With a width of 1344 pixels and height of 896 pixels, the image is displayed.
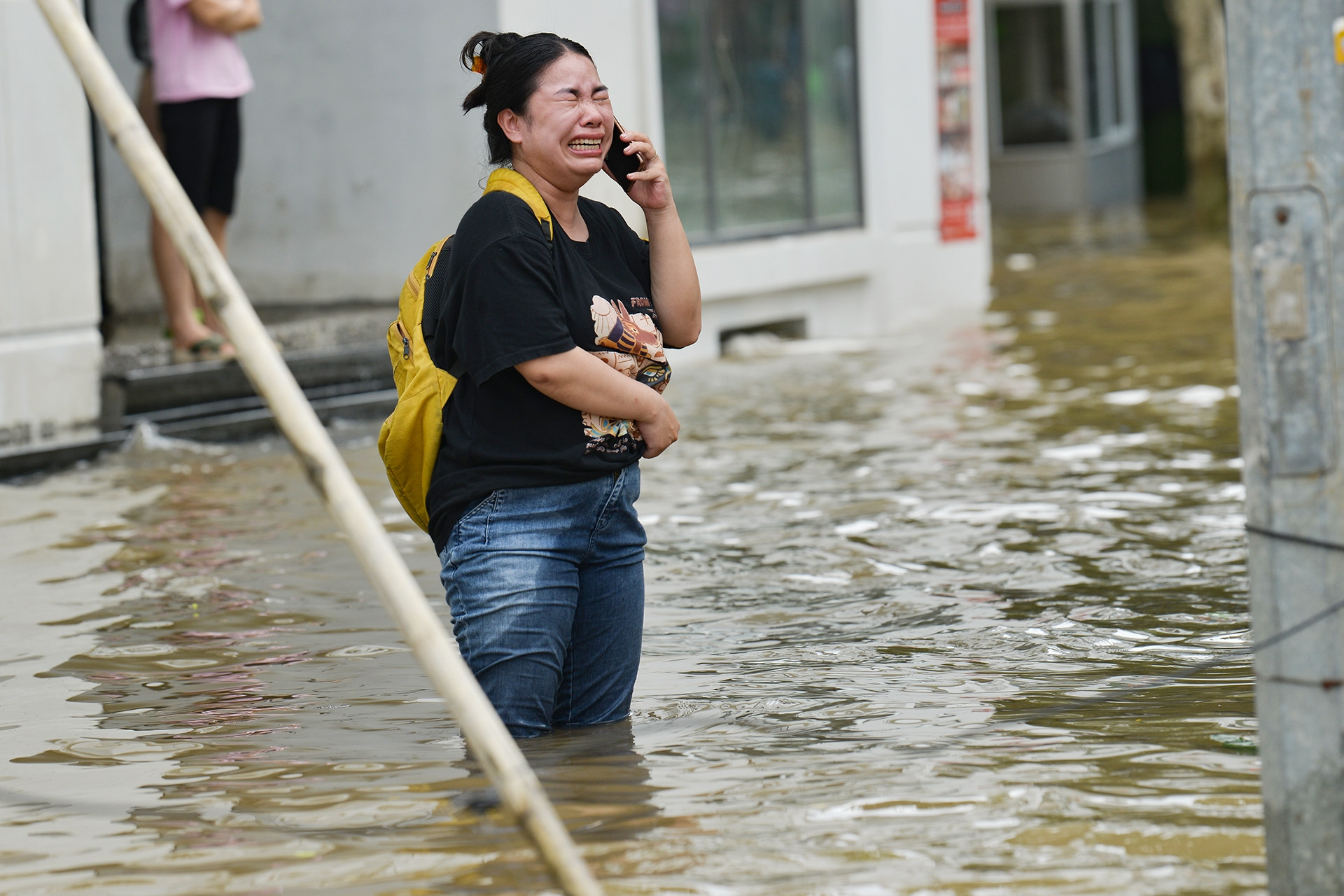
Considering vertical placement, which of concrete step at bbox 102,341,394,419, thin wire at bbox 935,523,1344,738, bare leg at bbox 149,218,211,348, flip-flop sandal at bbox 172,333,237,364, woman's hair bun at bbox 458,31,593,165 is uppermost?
woman's hair bun at bbox 458,31,593,165

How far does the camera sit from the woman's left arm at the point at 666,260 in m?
3.90

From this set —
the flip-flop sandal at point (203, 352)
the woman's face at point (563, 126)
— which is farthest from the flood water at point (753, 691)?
the woman's face at point (563, 126)

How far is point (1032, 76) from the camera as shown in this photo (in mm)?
27641

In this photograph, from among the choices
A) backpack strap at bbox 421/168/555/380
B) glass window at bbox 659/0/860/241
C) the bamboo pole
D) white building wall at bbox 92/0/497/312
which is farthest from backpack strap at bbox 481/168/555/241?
glass window at bbox 659/0/860/241

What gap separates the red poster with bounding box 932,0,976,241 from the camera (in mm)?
14242

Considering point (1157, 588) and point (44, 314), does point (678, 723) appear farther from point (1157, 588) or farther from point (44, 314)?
point (44, 314)

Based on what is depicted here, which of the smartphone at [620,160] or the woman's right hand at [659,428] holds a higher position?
A: the smartphone at [620,160]

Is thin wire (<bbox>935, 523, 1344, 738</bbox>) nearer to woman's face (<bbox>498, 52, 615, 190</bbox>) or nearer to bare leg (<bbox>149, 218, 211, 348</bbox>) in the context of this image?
woman's face (<bbox>498, 52, 615, 190</bbox>)

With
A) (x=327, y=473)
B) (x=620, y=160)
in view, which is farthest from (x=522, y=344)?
(x=327, y=473)

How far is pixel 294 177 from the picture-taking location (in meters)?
11.1

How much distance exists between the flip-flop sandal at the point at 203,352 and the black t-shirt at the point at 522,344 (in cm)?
537

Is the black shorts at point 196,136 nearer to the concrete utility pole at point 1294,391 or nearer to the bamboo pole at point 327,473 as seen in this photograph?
the bamboo pole at point 327,473

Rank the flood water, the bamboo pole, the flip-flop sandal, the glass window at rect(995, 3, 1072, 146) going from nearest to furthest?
the bamboo pole → the flood water → the flip-flop sandal → the glass window at rect(995, 3, 1072, 146)

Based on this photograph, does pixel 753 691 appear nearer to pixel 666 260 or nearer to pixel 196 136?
pixel 666 260
